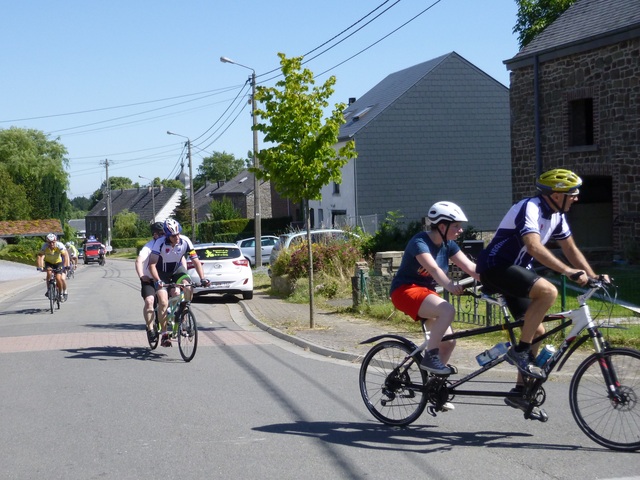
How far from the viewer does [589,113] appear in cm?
2494

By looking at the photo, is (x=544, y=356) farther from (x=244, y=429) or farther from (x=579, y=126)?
(x=579, y=126)

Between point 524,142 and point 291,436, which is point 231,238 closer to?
point 524,142

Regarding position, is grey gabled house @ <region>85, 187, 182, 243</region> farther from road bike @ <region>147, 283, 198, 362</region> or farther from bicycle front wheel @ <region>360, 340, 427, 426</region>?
bicycle front wheel @ <region>360, 340, 427, 426</region>

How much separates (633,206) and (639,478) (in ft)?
59.0

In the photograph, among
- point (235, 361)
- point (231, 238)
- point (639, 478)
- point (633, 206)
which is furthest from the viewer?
point (231, 238)

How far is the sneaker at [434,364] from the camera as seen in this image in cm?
645

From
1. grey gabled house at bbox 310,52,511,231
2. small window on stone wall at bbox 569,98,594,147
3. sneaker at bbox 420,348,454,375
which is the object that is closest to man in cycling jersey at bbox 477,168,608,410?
sneaker at bbox 420,348,454,375

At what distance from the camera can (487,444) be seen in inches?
246

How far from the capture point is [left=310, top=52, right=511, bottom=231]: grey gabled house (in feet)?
138

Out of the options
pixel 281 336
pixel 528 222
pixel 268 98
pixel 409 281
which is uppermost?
pixel 268 98

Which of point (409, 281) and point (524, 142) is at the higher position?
point (524, 142)

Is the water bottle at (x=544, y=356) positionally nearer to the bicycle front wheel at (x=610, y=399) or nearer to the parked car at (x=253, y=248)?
the bicycle front wheel at (x=610, y=399)

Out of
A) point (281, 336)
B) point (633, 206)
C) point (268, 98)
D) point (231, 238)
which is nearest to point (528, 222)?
point (281, 336)

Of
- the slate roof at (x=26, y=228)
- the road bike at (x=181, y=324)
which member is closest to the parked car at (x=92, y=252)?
the slate roof at (x=26, y=228)
